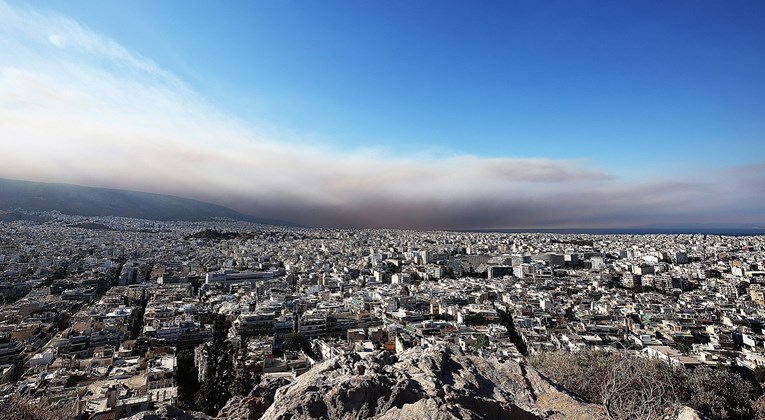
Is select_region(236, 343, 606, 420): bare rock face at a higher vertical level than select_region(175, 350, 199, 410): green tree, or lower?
higher

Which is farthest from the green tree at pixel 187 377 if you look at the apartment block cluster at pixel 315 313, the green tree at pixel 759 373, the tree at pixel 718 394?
the green tree at pixel 759 373

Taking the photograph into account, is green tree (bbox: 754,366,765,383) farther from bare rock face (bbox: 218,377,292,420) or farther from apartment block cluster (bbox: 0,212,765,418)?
bare rock face (bbox: 218,377,292,420)

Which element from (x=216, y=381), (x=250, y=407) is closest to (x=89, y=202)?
(x=216, y=381)

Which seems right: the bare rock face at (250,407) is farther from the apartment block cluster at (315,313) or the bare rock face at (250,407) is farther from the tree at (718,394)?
the tree at (718,394)

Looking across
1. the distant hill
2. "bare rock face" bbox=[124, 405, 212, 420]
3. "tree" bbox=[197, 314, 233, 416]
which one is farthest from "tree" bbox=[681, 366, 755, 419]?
the distant hill

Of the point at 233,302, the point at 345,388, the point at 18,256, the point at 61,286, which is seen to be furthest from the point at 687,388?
the point at 18,256

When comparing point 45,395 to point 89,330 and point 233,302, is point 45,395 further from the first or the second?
point 233,302
